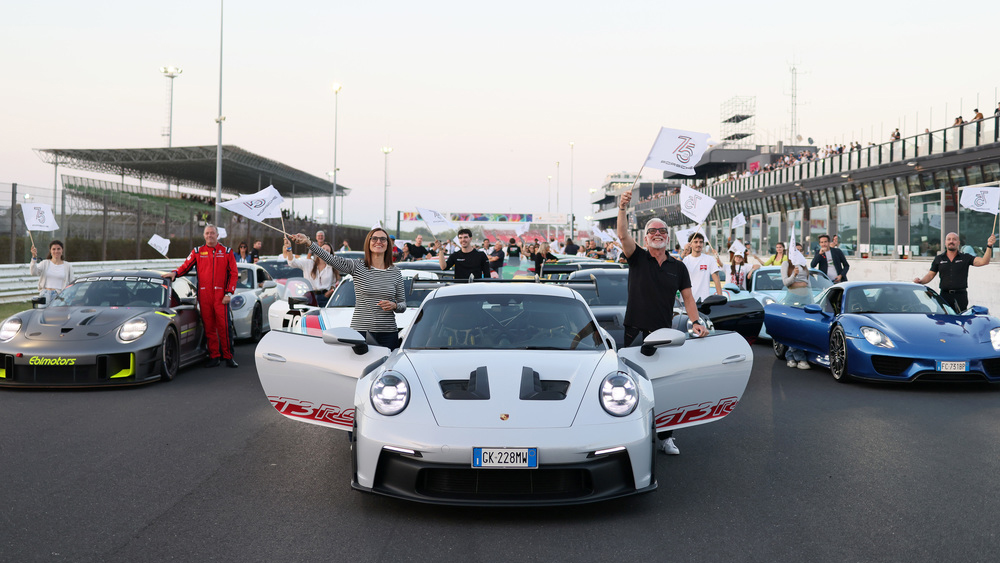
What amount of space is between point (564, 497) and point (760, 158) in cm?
6284

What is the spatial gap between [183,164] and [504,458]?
54557mm

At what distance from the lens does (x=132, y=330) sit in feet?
30.9

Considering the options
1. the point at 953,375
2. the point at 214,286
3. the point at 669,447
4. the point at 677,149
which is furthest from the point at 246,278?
the point at 953,375

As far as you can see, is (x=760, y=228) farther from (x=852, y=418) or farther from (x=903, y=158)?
(x=852, y=418)

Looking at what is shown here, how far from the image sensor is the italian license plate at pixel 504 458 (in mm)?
4305

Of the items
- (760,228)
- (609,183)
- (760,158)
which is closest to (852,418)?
(760,228)

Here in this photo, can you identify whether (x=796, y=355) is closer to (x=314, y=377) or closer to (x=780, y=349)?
(x=780, y=349)

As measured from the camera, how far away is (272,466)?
573 cm

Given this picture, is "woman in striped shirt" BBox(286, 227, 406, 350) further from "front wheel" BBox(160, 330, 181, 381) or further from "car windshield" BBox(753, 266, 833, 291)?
"car windshield" BBox(753, 266, 833, 291)

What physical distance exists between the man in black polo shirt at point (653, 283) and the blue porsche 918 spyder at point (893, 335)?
12.9 ft

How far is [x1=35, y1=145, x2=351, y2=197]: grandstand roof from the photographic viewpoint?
1957 inches

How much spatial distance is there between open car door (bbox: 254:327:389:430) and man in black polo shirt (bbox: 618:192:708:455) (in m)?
2.08

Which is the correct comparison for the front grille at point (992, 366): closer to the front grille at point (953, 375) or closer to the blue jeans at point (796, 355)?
the front grille at point (953, 375)

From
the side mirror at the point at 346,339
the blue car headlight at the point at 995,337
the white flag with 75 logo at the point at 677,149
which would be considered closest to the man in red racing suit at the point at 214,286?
the blue car headlight at the point at 995,337
